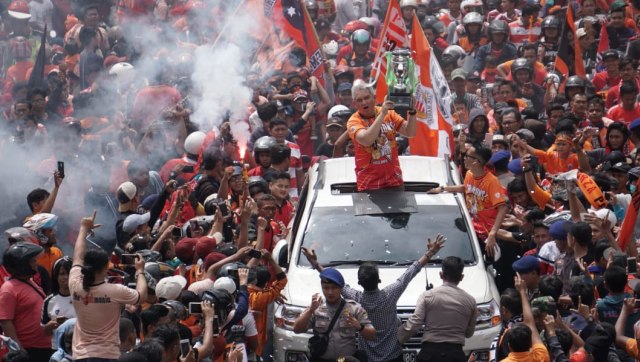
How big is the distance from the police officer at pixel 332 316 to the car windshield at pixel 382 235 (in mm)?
1541

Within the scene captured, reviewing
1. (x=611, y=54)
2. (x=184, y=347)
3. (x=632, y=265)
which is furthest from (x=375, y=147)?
(x=611, y=54)

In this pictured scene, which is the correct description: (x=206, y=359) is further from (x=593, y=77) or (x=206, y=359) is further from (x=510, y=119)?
(x=593, y=77)

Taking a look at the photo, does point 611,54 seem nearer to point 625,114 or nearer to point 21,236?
point 625,114

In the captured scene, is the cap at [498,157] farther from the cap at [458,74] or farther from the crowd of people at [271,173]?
the cap at [458,74]

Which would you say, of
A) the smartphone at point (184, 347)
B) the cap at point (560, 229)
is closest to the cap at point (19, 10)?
the cap at point (560, 229)

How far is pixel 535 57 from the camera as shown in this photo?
2006 centimetres

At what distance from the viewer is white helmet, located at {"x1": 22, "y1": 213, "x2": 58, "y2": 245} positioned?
12.4 meters

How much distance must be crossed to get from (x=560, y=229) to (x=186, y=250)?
337cm

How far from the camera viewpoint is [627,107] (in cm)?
1695

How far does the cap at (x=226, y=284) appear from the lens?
11.1 meters

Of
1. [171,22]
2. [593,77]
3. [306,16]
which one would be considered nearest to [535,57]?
[593,77]

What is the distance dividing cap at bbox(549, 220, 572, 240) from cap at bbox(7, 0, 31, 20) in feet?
40.3

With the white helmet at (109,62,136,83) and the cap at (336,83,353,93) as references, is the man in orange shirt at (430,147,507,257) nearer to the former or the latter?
the cap at (336,83,353,93)

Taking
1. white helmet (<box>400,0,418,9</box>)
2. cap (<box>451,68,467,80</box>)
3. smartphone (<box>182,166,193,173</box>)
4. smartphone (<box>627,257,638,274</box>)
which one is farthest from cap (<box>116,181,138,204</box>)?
white helmet (<box>400,0,418,9</box>)
